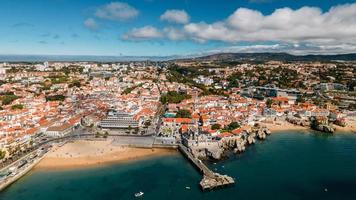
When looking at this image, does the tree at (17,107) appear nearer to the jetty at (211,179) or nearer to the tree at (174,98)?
the tree at (174,98)

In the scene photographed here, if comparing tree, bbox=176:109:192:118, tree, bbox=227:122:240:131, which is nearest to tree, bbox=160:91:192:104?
tree, bbox=176:109:192:118

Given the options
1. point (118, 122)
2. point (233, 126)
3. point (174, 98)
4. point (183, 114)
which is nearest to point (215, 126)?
point (233, 126)

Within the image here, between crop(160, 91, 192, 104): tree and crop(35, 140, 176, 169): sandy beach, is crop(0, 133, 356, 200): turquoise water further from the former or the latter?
crop(160, 91, 192, 104): tree

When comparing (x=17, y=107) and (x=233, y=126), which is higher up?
(x=17, y=107)

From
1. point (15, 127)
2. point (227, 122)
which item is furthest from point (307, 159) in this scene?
point (15, 127)

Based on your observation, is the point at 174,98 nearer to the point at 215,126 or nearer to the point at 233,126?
the point at 233,126
